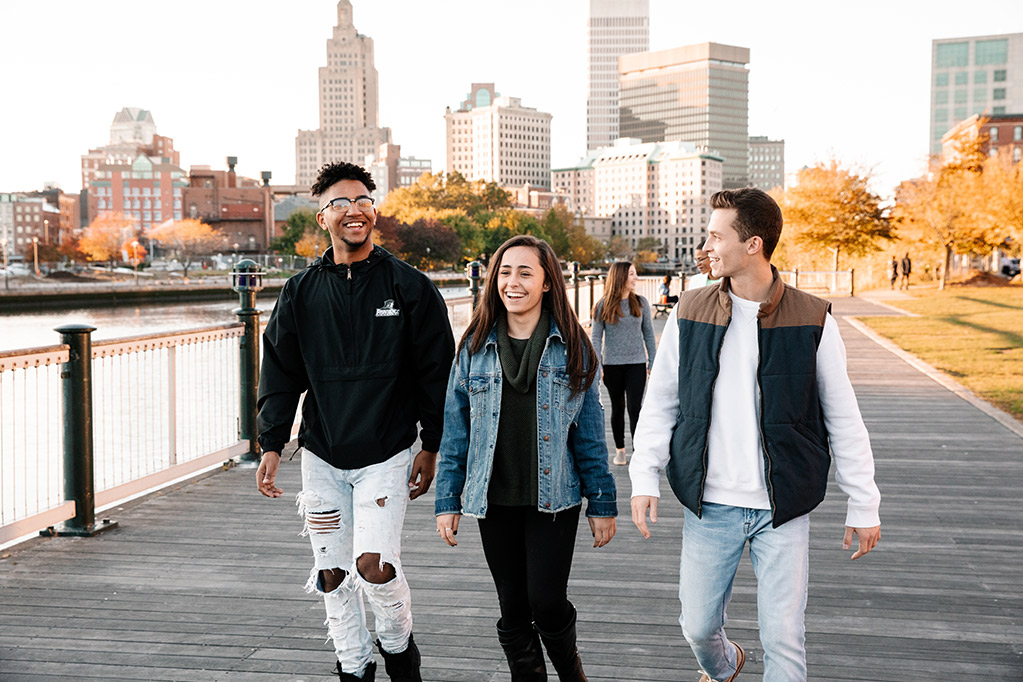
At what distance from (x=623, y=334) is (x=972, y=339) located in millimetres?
14138

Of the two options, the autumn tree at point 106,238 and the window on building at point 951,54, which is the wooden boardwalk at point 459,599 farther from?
Result: the window on building at point 951,54

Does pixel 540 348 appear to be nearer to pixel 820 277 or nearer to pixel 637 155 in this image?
pixel 820 277

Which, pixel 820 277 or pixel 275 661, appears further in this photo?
pixel 820 277

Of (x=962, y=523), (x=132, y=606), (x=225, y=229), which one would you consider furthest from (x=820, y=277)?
(x=225, y=229)

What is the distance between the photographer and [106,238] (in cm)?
11625

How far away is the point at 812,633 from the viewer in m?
4.11

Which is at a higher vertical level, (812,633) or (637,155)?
(637,155)

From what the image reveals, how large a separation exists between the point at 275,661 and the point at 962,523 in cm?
437

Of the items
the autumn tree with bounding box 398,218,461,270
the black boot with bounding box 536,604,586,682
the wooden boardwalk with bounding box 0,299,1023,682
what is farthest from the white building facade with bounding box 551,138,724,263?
the black boot with bounding box 536,604,586,682

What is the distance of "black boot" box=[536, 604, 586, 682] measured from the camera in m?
3.14

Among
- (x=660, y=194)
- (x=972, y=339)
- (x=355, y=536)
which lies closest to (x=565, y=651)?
(x=355, y=536)

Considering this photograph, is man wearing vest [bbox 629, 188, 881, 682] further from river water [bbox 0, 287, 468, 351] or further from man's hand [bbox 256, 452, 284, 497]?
river water [bbox 0, 287, 468, 351]

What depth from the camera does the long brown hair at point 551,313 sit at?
3139 millimetres

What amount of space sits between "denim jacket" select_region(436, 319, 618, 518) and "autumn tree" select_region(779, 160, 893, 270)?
40.0m
